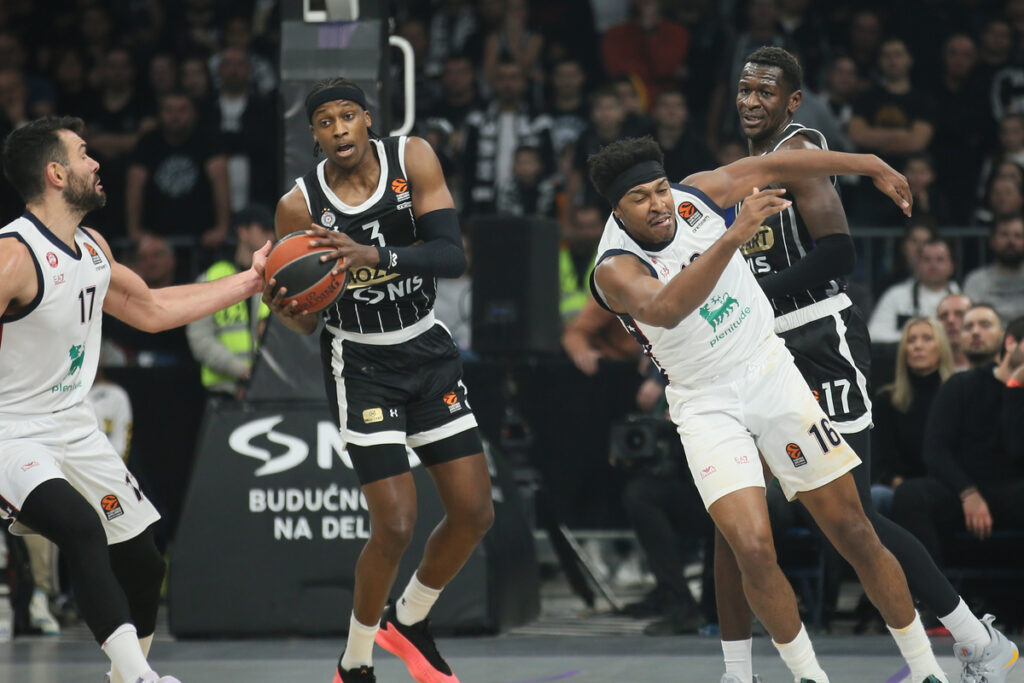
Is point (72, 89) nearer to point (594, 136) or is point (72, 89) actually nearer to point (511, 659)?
point (594, 136)

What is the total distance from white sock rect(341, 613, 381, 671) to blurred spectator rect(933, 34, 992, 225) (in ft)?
22.1

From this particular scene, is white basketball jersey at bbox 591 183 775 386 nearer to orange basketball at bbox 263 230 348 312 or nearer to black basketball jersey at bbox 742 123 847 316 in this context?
black basketball jersey at bbox 742 123 847 316

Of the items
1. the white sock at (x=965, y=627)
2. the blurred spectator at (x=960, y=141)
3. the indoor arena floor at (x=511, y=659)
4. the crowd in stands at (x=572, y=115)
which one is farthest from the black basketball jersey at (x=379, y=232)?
the blurred spectator at (x=960, y=141)

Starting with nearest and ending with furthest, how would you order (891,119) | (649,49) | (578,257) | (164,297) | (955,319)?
(164,297)
(955,319)
(578,257)
(891,119)
(649,49)

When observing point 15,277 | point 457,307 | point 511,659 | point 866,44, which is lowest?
point 511,659

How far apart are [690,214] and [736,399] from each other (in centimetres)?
67

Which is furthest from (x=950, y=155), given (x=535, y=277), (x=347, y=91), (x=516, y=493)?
(x=347, y=91)

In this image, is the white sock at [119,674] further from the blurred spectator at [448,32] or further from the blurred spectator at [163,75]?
the blurred spectator at [448,32]

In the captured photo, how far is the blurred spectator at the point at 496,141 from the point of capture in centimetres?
1076

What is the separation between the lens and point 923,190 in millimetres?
9742

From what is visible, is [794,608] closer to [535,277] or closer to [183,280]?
[535,277]

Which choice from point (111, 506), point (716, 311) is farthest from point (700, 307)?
point (111, 506)

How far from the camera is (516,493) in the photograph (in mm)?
7859

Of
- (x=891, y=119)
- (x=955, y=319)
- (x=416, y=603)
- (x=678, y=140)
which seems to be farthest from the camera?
(x=891, y=119)
